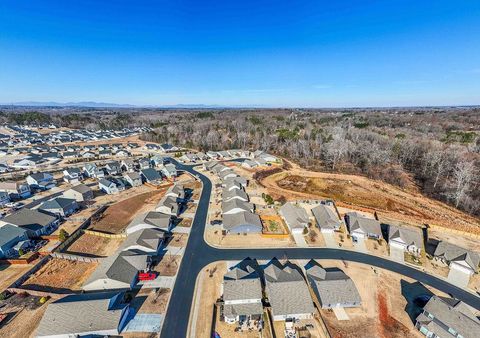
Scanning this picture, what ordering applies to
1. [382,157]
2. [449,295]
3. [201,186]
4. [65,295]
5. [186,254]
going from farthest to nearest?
1. [382,157]
2. [201,186]
3. [186,254]
4. [449,295]
5. [65,295]

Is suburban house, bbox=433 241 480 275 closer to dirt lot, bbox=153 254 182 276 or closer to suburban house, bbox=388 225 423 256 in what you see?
suburban house, bbox=388 225 423 256

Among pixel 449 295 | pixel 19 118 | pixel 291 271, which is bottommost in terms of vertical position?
pixel 449 295

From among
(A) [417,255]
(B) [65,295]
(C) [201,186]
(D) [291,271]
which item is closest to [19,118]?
(C) [201,186]

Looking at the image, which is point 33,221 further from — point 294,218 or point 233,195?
point 294,218

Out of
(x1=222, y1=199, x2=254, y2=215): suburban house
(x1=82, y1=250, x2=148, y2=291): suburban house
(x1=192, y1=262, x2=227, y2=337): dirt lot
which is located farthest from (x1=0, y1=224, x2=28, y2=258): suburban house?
(x1=222, y1=199, x2=254, y2=215): suburban house

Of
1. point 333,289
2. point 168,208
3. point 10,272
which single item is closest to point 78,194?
point 10,272

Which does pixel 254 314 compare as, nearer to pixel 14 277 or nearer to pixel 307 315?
pixel 307 315

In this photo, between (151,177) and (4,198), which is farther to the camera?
(151,177)
